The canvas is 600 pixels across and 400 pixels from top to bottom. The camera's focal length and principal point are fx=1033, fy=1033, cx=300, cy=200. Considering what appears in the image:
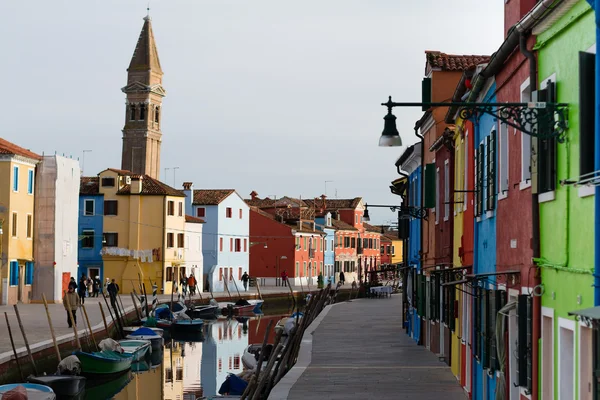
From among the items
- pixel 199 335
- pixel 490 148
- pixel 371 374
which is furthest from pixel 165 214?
pixel 490 148

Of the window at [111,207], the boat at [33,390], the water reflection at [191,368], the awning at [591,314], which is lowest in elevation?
the water reflection at [191,368]

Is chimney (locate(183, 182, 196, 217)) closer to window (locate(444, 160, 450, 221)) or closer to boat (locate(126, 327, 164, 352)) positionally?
boat (locate(126, 327, 164, 352))

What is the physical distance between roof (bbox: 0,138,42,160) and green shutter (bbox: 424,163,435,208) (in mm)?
28935

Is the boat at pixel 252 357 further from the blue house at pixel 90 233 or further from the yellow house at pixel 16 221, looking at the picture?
the blue house at pixel 90 233

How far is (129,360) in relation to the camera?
3127cm

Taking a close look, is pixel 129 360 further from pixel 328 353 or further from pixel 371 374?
pixel 371 374

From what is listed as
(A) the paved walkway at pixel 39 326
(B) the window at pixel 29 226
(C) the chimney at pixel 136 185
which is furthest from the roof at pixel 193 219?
(B) the window at pixel 29 226

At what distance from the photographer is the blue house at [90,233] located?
63.0 metres

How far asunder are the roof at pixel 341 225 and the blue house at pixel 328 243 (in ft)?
5.01

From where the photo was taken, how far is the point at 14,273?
48.7m

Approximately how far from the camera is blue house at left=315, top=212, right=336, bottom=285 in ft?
307

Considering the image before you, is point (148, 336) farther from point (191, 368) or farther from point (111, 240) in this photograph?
point (111, 240)

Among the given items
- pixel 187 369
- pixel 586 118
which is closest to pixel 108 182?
pixel 187 369

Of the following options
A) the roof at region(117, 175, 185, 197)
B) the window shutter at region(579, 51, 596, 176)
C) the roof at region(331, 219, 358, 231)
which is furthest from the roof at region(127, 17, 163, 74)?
the window shutter at region(579, 51, 596, 176)
